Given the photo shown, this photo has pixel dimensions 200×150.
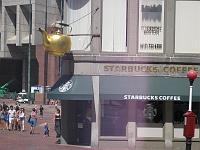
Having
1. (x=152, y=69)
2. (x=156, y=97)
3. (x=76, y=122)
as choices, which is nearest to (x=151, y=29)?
(x=152, y=69)

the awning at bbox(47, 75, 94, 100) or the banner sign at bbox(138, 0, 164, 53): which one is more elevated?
the banner sign at bbox(138, 0, 164, 53)

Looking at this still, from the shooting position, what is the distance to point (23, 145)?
78.7 feet

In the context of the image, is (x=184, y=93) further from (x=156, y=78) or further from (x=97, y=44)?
(x=97, y=44)

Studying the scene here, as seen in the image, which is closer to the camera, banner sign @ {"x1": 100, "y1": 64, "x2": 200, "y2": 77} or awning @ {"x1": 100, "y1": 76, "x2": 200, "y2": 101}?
awning @ {"x1": 100, "y1": 76, "x2": 200, "y2": 101}

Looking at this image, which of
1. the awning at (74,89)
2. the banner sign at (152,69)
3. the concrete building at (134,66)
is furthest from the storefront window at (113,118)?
the banner sign at (152,69)

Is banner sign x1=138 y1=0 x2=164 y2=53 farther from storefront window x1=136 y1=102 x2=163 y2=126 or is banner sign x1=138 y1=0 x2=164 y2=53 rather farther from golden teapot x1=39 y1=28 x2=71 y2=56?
golden teapot x1=39 y1=28 x2=71 y2=56

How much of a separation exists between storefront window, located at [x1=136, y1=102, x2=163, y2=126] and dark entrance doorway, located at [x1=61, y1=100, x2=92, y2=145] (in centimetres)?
225

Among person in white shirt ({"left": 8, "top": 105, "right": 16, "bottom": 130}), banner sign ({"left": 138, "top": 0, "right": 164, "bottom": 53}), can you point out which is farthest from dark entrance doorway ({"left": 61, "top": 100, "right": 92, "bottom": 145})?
person in white shirt ({"left": 8, "top": 105, "right": 16, "bottom": 130})

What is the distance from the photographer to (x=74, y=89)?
23.0 meters

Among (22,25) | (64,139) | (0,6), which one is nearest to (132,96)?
(64,139)

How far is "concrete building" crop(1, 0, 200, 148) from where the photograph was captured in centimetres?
2314

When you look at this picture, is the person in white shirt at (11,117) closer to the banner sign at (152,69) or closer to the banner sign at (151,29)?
Answer: the banner sign at (152,69)

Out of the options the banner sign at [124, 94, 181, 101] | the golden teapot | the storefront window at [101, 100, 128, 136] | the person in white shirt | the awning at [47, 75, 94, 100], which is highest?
the golden teapot

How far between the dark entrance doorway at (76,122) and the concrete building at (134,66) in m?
0.65
